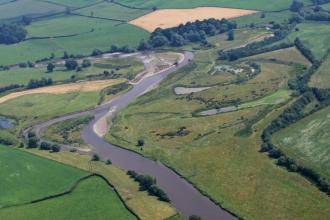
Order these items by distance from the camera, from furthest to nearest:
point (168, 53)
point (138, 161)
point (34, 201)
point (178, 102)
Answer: point (168, 53) < point (178, 102) < point (138, 161) < point (34, 201)

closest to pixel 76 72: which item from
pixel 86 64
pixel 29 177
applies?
pixel 86 64

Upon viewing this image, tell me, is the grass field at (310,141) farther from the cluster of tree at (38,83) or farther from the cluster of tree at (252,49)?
Answer: the cluster of tree at (38,83)

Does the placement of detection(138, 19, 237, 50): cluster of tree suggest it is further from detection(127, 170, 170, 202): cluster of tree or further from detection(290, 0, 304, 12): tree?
detection(127, 170, 170, 202): cluster of tree

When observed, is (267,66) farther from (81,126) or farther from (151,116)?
(81,126)

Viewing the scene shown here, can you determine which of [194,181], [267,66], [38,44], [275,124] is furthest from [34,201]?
[38,44]

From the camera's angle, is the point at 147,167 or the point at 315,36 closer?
the point at 147,167

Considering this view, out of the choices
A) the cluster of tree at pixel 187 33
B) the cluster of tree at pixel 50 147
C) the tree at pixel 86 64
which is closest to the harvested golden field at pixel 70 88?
the tree at pixel 86 64

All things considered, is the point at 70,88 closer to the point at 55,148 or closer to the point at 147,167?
the point at 55,148
